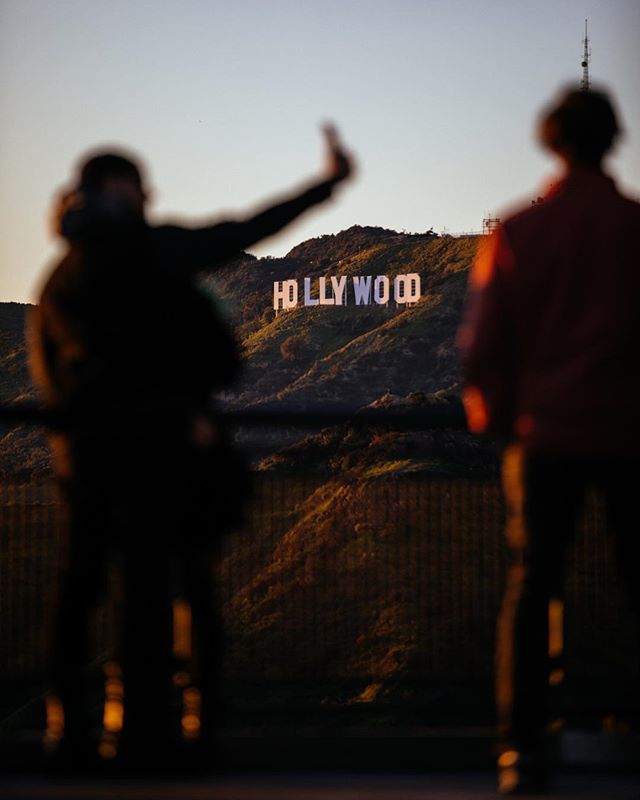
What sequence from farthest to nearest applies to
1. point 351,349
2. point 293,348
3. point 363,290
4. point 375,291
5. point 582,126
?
1. point 363,290
2. point 375,291
3. point 293,348
4. point 351,349
5. point 582,126

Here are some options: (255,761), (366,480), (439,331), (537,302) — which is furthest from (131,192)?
(439,331)

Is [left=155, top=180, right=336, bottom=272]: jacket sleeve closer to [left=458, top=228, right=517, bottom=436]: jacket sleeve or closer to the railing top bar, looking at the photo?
[left=458, top=228, right=517, bottom=436]: jacket sleeve

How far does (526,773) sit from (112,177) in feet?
6.18

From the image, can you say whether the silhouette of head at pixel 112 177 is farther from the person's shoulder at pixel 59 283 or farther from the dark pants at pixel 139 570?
the dark pants at pixel 139 570

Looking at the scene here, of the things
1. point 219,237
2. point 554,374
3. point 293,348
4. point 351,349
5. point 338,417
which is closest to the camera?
point 554,374

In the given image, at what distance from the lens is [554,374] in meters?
3.94

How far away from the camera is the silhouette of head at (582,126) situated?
411 centimetres

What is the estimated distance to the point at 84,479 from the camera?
418 centimetres

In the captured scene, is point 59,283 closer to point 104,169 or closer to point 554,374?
point 104,169

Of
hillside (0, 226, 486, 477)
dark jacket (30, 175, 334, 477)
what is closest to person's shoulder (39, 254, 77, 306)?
dark jacket (30, 175, 334, 477)

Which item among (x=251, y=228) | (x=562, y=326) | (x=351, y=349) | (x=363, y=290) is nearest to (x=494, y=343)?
(x=562, y=326)

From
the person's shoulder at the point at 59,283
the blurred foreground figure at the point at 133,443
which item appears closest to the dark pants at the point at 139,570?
the blurred foreground figure at the point at 133,443

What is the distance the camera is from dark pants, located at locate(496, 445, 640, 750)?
399 cm

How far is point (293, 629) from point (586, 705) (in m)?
2.77
